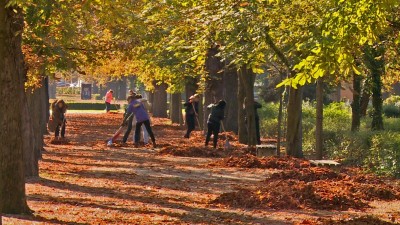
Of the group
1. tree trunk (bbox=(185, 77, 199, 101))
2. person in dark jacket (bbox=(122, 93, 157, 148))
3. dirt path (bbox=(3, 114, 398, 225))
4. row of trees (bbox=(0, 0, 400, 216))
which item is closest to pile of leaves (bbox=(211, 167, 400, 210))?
dirt path (bbox=(3, 114, 398, 225))

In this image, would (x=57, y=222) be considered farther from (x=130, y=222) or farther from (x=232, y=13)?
(x=232, y=13)

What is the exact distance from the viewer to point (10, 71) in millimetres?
14055

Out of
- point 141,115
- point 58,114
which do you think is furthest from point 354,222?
point 58,114

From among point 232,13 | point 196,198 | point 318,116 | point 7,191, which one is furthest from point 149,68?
point 7,191

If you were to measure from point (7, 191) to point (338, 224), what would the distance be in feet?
14.4

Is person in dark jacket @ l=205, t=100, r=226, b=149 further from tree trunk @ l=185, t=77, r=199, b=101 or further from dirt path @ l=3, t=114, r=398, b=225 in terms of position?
tree trunk @ l=185, t=77, r=199, b=101

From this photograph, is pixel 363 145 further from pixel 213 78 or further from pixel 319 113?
pixel 213 78

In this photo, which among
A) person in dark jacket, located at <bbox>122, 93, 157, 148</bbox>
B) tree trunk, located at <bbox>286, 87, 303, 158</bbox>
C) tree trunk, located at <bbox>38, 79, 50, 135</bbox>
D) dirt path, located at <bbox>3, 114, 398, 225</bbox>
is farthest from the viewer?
person in dark jacket, located at <bbox>122, 93, 157, 148</bbox>

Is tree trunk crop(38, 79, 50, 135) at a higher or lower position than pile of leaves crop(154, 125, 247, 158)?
higher

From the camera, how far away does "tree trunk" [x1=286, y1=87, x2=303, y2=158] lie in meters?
27.2

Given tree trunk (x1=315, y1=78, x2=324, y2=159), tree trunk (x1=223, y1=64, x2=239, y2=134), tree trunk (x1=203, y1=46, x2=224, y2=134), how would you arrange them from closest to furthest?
tree trunk (x1=315, y1=78, x2=324, y2=159) → tree trunk (x1=203, y1=46, x2=224, y2=134) → tree trunk (x1=223, y1=64, x2=239, y2=134)

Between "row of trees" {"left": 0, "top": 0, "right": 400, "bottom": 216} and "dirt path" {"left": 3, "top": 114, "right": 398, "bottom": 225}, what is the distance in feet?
2.78

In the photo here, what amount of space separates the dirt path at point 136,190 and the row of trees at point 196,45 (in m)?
0.85

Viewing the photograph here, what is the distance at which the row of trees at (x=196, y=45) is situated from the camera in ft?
45.4
